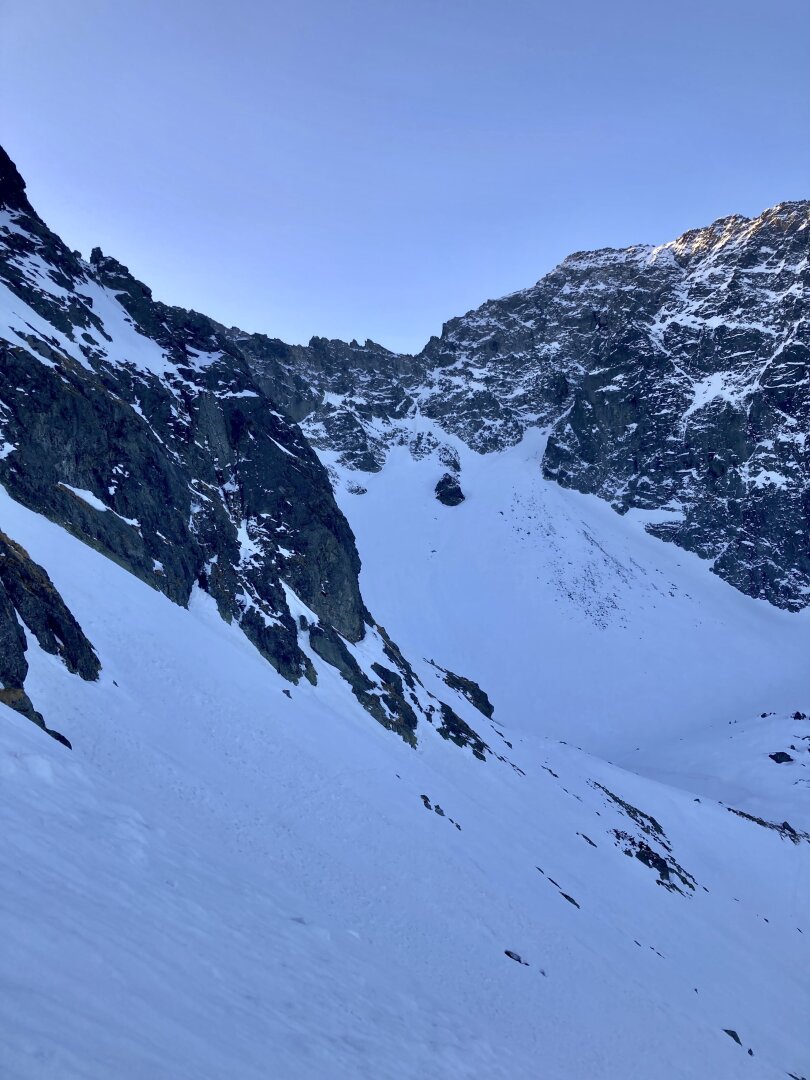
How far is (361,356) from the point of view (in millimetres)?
141875

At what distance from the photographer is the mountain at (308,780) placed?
24.2 ft

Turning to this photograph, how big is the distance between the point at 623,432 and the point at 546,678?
61.7 m

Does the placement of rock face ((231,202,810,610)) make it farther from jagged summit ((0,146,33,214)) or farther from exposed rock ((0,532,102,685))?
exposed rock ((0,532,102,685))

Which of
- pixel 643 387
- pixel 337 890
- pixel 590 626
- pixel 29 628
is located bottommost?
pixel 337 890

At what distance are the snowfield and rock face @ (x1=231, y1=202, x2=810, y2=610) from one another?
6206 centimetres

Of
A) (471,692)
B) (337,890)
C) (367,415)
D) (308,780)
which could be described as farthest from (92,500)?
(367,415)

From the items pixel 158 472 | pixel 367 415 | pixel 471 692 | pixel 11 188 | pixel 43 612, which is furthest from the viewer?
pixel 367 415

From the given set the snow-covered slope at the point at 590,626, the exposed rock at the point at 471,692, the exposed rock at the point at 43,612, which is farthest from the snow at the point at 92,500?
the snow-covered slope at the point at 590,626

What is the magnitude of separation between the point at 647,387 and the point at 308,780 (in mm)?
117445

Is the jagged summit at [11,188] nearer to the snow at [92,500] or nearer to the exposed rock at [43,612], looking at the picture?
the snow at [92,500]

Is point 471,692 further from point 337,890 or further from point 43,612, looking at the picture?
point 43,612

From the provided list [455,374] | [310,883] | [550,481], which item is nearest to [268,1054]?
→ [310,883]

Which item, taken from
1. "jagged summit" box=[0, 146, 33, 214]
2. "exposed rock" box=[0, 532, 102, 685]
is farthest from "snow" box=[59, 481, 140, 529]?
"jagged summit" box=[0, 146, 33, 214]

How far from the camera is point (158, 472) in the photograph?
30828 millimetres
